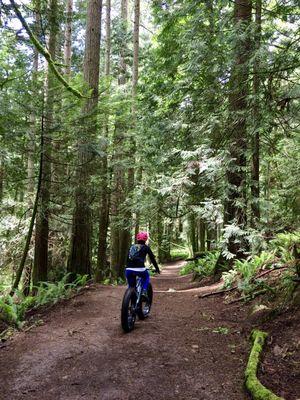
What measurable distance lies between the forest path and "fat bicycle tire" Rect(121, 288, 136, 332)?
5.5 inches

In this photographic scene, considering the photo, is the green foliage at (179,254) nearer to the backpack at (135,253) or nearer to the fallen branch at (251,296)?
the fallen branch at (251,296)

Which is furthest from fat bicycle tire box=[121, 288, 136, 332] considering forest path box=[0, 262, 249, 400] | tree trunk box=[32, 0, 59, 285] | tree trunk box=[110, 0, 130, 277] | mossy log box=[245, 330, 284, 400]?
tree trunk box=[110, 0, 130, 277]

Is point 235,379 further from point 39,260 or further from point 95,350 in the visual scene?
point 39,260

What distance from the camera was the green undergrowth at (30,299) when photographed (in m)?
6.52

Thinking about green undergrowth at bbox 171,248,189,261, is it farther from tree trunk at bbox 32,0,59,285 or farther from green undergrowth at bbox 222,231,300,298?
green undergrowth at bbox 222,231,300,298

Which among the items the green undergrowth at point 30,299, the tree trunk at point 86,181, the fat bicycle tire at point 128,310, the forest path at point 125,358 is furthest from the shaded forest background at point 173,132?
the fat bicycle tire at point 128,310

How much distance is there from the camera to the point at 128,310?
18.8ft

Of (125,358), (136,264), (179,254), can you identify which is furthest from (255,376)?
(179,254)

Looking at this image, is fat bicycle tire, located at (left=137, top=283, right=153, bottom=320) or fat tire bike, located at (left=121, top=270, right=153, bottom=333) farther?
fat bicycle tire, located at (left=137, top=283, right=153, bottom=320)

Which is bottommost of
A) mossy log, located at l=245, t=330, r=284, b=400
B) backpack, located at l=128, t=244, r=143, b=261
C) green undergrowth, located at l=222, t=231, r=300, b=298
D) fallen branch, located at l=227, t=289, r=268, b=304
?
mossy log, located at l=245, t=330, r=284, b=400

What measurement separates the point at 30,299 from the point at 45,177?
2984mm

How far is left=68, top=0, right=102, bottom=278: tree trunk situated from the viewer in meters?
9.30

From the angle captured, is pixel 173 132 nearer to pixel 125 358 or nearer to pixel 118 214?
pixel 118 214

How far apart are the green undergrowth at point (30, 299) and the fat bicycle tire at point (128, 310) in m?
2.07
